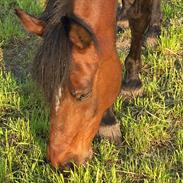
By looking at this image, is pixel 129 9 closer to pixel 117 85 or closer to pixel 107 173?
pixel 117 85

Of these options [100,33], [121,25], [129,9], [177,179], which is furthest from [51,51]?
[121,25]

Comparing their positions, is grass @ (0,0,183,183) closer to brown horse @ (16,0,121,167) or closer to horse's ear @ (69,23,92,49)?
brown horse @ (16,0,121,167)

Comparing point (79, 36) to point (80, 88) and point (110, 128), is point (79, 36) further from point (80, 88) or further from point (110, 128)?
point (110, 128)

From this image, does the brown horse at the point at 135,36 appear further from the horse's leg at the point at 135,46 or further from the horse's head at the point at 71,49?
the horse's head at the point at 71,49

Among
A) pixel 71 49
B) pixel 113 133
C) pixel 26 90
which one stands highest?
pixel 71 49

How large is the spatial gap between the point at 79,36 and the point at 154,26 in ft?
7.95

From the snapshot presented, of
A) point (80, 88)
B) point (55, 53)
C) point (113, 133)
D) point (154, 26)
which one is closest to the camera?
point (55, 53)

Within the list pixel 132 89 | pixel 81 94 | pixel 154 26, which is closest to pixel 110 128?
pixel 132 89

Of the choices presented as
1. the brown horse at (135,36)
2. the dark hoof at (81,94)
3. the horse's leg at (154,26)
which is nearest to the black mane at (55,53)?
the dark hoof at (81,94)

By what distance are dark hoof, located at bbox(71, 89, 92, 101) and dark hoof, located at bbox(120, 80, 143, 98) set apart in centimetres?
129

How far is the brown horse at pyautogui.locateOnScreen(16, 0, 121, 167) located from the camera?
104 inches

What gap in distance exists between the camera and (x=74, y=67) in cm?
273

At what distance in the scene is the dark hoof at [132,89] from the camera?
4090 millimetres

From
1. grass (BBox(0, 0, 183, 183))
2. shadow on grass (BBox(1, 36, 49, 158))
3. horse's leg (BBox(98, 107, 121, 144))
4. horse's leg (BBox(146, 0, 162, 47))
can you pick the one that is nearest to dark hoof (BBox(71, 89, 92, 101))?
shadow on grass (BBox(1, 36, 49, 158))
